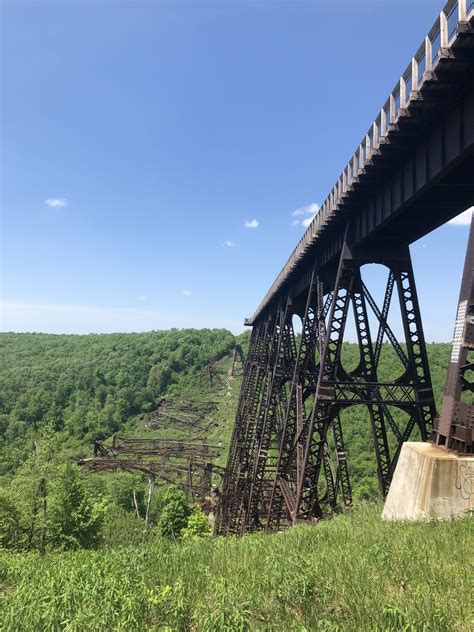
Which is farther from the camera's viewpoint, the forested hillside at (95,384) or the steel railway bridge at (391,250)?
the forested hillside at (95,384)

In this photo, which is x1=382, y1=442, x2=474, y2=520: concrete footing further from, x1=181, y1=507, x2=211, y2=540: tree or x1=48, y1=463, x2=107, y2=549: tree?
x1=181, y1=507, x2=211, y2=540: tree

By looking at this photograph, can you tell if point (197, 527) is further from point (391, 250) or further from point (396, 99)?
point (396, 99)

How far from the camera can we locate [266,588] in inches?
165

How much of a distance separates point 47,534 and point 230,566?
1709 cm

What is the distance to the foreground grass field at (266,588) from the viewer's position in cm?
343

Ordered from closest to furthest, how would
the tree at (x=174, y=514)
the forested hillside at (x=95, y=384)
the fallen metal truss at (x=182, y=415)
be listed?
1. the tree at (x=174, y=514)
2. the fallen metal truss at (x=182, y=415)
3. the forested hillside at (x=95, y=384)

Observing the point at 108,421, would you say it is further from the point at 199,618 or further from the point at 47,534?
the point at 199,618

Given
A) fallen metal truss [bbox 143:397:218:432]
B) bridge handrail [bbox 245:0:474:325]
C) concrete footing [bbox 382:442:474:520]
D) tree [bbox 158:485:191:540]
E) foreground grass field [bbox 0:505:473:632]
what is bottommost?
tree [bbox 158:485:191:540]

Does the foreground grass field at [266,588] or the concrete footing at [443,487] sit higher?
the concrete footing at [443,487]

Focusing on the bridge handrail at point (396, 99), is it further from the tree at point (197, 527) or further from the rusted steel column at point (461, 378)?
the tree at point (197, 527)

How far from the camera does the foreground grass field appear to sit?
3.43 meters

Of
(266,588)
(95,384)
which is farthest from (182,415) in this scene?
(266,588)

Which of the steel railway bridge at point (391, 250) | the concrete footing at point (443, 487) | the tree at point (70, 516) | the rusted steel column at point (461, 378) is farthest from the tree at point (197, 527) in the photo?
the rusted steel column at point (461, 378)

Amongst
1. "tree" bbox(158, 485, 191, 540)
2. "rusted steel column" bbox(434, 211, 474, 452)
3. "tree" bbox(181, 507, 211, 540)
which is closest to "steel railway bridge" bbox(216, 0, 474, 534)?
"rusted steel column" bbox(434, 211, 474, 452)
